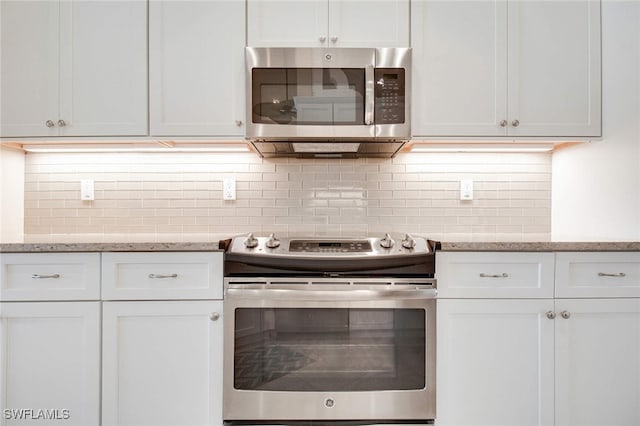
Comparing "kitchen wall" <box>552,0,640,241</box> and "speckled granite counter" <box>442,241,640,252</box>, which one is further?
"kitchen wall" <box>552,0,640,241</box>

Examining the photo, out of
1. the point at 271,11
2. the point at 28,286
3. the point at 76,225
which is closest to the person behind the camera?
the point at 28,286

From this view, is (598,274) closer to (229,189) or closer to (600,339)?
(600,339)

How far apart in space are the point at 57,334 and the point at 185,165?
101 cm

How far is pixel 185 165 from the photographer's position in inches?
86.4

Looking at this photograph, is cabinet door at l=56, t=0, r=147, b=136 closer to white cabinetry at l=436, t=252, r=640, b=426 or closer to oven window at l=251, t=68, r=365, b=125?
oven window at l=251, t=68, r=365, b=125

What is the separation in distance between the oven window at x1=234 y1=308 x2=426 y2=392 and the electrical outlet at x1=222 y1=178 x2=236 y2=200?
2.55 feet

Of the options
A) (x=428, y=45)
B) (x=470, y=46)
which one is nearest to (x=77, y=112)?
(x=428, y=45)

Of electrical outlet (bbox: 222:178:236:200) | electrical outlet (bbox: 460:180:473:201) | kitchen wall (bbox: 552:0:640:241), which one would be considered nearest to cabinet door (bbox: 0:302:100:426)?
electrical outlet (bbox: 222:178:236:200)

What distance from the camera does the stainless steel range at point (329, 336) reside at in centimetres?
160

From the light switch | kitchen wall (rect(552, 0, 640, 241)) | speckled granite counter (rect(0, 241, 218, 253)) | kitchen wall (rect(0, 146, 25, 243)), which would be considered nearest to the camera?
speckled granite counter (rect(0, 241, 218, 253))

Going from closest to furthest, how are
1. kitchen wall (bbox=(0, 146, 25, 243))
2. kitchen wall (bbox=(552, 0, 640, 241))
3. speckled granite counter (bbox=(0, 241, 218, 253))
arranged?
speckled granite counter (bbox=(0, 241, 218, 253))
kitchen wall (bbox=(552, 0, 640, 241))
kitchen wall (bbox=(0, 146, 25, 243))

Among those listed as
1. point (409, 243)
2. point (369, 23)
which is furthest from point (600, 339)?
point (369, 23)

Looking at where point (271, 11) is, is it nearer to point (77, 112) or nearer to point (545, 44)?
point (77, 112)

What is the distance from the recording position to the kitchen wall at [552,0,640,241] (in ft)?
5.81
